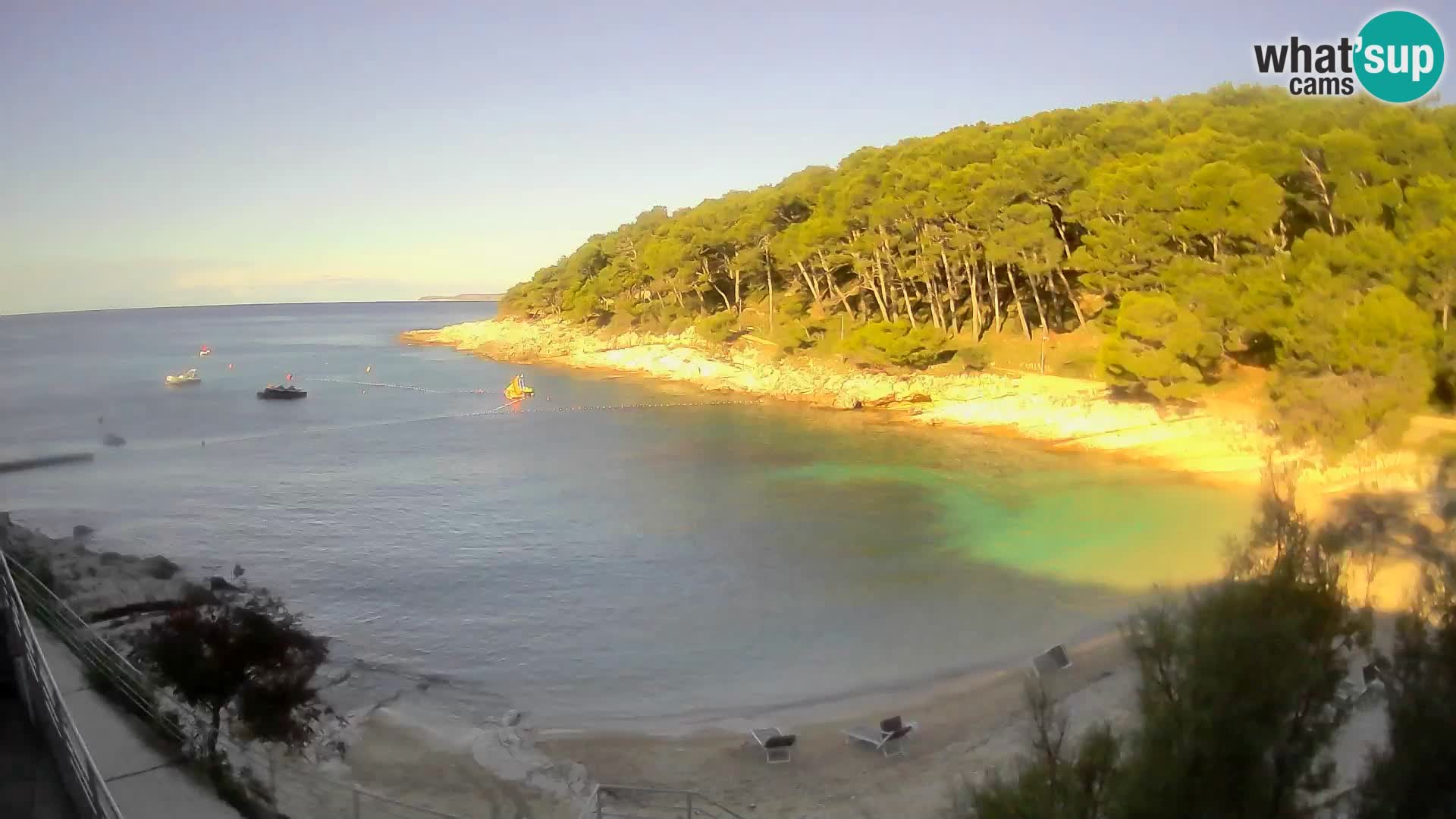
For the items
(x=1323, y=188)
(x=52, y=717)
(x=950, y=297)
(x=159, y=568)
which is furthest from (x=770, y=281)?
(x=52, y=717)

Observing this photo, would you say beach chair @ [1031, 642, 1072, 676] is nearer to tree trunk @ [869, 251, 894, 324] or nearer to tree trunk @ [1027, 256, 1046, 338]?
tree trunk @ [1027, 256, 1046, 338]

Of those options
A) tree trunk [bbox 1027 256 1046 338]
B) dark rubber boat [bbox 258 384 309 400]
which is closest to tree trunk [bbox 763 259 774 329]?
tree trunk [bbox 1027 256 1046 338]

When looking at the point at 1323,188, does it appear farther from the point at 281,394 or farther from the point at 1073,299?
the point at 281,394

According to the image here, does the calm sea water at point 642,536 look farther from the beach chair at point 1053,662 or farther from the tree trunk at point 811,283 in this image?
the tree trunk at point 811,283

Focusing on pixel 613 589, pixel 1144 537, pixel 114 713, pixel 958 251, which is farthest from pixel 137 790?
pixel 958 251

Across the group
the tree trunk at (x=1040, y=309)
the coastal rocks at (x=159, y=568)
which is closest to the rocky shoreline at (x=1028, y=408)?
the tree trunk at (x=1040, y=309)
